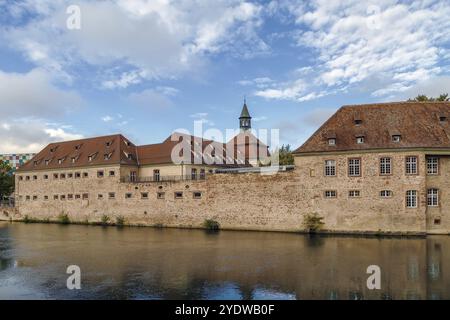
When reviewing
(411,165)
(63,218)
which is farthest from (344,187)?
(63,218)

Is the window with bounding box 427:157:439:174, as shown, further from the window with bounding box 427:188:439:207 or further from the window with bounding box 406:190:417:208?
the window with bounding box 406:190:417:208

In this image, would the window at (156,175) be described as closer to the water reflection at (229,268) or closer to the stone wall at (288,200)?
the stone wall at (288,200)

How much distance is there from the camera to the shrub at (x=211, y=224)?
32312 mm

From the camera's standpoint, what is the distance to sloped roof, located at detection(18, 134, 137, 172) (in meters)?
40.9

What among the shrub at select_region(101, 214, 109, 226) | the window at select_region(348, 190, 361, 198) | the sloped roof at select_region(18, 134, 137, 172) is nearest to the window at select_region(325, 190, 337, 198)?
the window at select_region(348, 190, 361, 198)

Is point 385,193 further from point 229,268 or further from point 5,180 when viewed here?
point 5,180

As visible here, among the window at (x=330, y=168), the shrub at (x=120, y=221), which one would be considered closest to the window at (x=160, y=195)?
the shrub at (x=120, y=221)

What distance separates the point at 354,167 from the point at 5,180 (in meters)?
46.5

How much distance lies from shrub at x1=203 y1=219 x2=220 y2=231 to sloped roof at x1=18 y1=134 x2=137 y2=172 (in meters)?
12.0

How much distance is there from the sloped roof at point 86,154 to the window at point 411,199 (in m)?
25.8

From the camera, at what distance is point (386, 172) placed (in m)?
26.7

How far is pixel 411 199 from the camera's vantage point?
26.2 m
